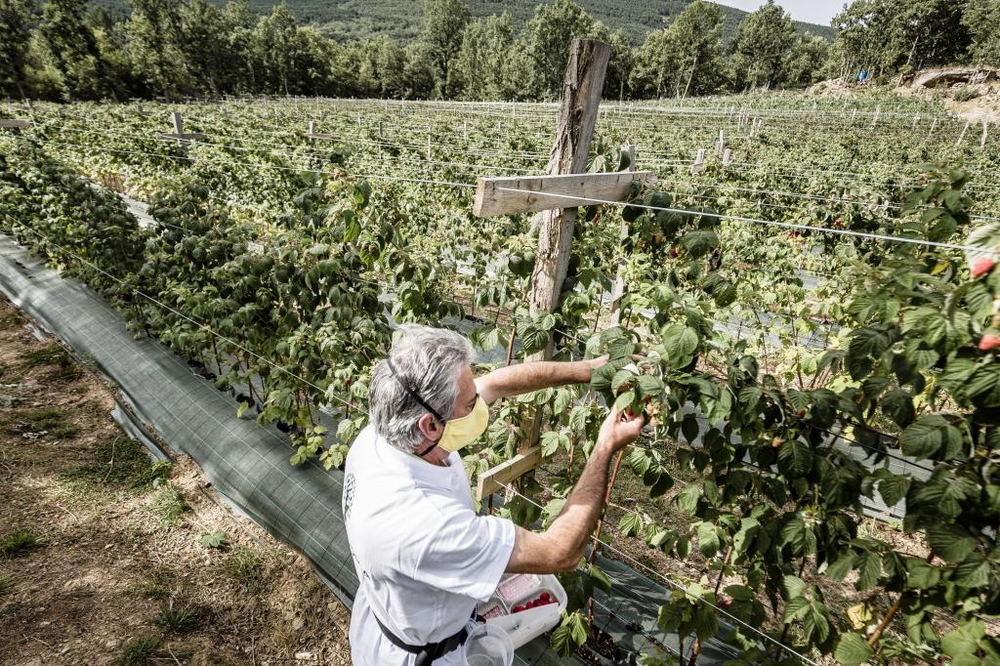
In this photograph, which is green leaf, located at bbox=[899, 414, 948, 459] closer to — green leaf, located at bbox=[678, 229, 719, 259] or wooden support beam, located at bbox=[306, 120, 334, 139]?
green leaf, located at bbox=[678, 229, 719, 259]

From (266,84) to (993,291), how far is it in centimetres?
7825

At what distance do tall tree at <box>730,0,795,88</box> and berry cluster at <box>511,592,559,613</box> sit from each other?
81.3 m

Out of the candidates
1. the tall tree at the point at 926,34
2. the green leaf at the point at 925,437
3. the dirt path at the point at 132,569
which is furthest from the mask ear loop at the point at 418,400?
the tall tree at the point at 926,34

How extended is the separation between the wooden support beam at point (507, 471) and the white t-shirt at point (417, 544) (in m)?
0.70

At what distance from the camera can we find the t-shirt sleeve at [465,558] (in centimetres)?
128

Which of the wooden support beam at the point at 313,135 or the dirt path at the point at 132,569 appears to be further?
the wooden support beam at the point at 313,135

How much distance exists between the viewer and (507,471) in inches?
94.3

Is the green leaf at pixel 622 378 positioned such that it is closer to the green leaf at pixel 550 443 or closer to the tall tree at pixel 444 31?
the green leaf at pixel 550 443

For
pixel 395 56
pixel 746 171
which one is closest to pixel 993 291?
pixel 746 171

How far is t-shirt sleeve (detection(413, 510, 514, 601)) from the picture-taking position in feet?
4.20

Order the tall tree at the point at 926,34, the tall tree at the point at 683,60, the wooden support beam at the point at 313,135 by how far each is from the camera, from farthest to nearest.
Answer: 1. the tall tree at the point at 683,60
2. the tall tree at the point at 926,34
3. the wooden support beam at the point at 313,135

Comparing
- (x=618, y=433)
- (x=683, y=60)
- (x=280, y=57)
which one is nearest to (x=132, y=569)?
(x=618, y=433)

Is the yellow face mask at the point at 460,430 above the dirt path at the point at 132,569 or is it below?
above

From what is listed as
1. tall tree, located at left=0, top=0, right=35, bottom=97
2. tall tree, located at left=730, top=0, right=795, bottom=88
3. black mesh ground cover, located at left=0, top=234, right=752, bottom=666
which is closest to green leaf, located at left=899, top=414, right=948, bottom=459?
black mesh ground cover, located at left=0, top=234, right=752, bottom=666
